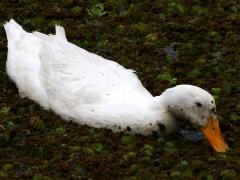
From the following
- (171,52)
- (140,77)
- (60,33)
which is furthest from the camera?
(171,52)

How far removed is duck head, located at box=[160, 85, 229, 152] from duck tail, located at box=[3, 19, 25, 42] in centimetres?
307

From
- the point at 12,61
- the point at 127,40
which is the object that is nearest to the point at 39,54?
the point at 12,61

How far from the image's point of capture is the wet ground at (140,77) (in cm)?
1004

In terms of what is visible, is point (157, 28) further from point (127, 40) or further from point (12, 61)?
point (12, 61)

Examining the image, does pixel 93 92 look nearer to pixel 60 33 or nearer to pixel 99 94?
pixel 99 94

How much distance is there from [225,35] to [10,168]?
5.35 m

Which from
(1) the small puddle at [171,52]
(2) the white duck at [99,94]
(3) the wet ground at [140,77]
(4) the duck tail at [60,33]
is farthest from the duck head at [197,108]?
(1) the small puddle at [171,52]

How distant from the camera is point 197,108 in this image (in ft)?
35.7

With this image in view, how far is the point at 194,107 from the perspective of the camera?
35.8 ft

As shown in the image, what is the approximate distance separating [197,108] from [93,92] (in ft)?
4.34

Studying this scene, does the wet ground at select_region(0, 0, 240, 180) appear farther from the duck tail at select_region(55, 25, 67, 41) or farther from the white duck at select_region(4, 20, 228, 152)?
the duck tail at select_region(55, 25, 67, 41)

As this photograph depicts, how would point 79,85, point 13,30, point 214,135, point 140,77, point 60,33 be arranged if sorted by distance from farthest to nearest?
1. point 13,30
2. point 60,33
3. point 140,77
4. point 79,85
5. point 214,135

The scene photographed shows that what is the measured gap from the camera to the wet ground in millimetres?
10039

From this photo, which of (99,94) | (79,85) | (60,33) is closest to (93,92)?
(99,94)
